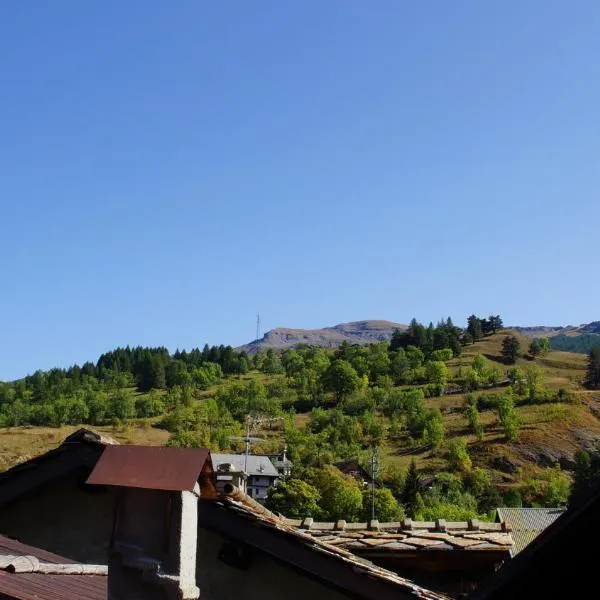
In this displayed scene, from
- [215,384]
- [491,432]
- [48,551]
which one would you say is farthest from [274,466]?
[48,551]

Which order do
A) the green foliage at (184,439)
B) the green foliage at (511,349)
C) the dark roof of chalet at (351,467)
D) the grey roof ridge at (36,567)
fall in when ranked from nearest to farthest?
the grey roof ridge at (36,567) < the dark roof of chalet at (351,467) < the green foliage at (184,439) < the green foliage at (511,349)

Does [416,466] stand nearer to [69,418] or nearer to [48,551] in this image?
[69,418]

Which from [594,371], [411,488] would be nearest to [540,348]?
[594,371]

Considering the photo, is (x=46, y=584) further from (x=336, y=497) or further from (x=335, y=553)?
(x=336, y=497)

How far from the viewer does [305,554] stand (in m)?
4.99

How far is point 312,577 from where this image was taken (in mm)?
4957

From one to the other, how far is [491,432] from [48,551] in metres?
101

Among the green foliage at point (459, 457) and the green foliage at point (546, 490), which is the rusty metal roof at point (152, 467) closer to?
the green foliage at point (546, 490)

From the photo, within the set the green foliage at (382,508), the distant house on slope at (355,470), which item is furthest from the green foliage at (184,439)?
the green foliage at (382,508)

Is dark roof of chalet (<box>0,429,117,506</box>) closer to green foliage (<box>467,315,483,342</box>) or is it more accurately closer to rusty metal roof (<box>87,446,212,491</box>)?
rusty metal roof (<box>87,446,212,491</box>)

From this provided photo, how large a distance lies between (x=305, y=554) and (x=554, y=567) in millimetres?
2594

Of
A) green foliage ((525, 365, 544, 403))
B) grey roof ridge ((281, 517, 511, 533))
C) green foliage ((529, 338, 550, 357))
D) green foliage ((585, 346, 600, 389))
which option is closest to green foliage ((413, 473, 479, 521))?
green foliage ((525, 365, 544, 403))

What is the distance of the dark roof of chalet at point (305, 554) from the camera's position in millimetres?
4805

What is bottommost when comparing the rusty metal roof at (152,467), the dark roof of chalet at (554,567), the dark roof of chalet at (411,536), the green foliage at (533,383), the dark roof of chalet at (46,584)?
the dark roof of chalet at (411,536)
